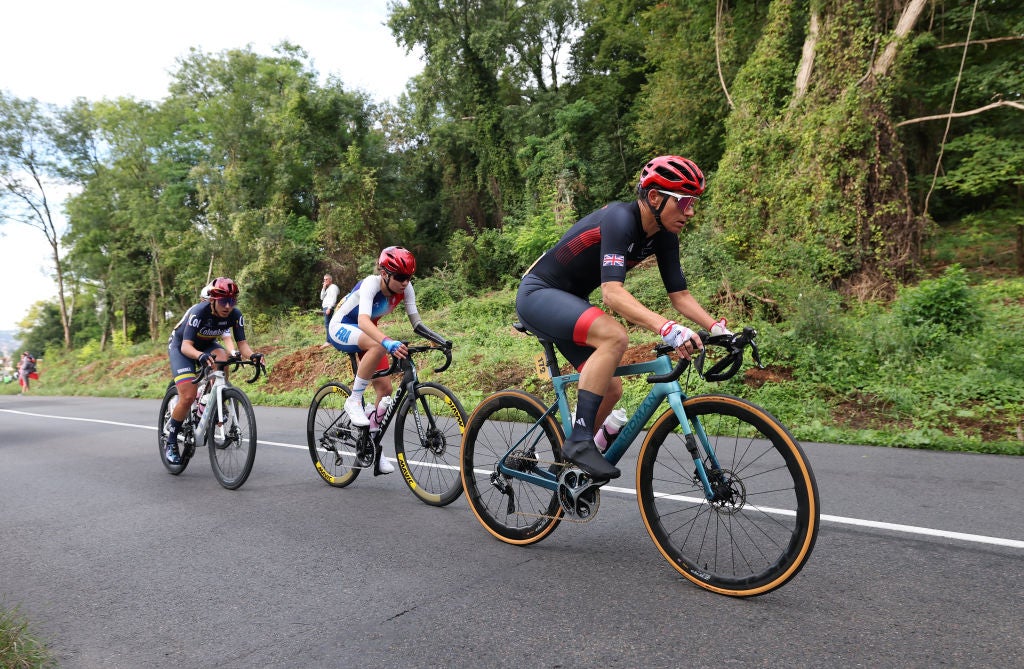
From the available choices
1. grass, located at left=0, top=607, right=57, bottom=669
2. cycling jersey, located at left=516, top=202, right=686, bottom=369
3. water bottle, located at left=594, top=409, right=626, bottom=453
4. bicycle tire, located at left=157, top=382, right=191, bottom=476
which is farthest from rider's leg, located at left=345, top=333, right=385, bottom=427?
grass, located at left=0, top=607, right=57, bottom=669

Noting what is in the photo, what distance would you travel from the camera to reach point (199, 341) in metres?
6.65

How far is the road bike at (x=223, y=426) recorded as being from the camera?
576 cm

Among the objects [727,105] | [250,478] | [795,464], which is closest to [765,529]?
[795,464]

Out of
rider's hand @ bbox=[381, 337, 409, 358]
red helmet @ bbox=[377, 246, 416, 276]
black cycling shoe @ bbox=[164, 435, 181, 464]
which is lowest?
black cycling shoe @ bbox=[164, 435, 181, 464]

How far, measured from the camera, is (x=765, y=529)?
351 cm

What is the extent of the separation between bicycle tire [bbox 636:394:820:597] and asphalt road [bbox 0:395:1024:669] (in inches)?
5.9

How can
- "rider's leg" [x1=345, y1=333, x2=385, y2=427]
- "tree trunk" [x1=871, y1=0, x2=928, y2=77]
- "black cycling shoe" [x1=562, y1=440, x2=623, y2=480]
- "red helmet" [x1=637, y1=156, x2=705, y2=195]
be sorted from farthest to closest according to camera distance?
"tree trunk" [x1=871, y1=0, x2=928, y2=77], "rider's leg" [x1=345, y1=333, x2=385, y2=427], "black cycling shoe" [x1=562, y1=440, x2=623, y2=480], "red helmet" [x1=637, y1=156, x2=705, y2=195]

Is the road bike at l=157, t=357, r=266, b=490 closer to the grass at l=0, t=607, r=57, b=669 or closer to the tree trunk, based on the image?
the grass at l=0, t=607, r=57, b=669

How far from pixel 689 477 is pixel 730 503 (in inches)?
9.5

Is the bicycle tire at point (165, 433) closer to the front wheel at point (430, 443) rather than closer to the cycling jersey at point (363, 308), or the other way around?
the cycling jersey at point (363, 308)

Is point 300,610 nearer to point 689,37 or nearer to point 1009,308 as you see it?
point 1009,308

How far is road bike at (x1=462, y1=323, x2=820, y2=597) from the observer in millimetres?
2859

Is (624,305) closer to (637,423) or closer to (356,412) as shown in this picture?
(637,423)

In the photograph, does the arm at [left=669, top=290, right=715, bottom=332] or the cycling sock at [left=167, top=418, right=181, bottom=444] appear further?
the cycling sock at [left=167, top=418, right=181, bottom=444]
